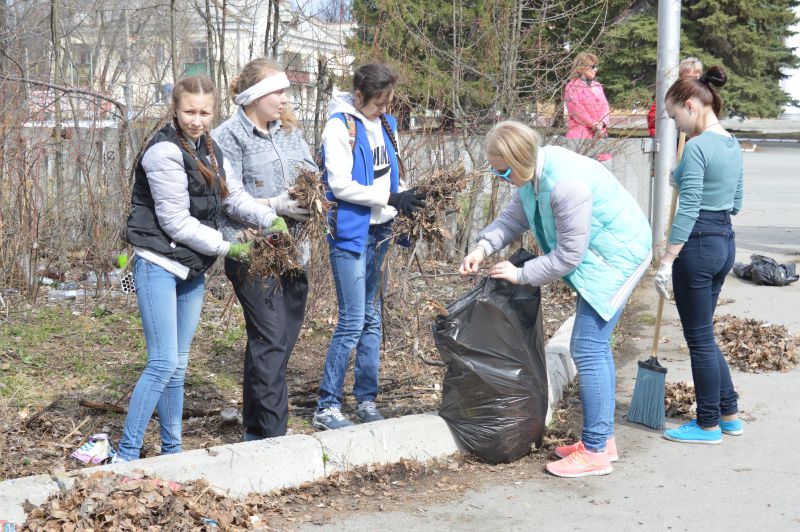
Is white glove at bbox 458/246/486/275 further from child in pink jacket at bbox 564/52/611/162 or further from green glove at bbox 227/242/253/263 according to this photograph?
child in pink jacket at bbox 564/52/611/162

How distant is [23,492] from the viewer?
3488 mm

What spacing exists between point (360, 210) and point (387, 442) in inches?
44.7

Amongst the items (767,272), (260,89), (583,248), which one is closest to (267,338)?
(260,89)

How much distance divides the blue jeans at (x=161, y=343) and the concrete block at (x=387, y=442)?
70 cm

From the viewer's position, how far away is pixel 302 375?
19.5ft

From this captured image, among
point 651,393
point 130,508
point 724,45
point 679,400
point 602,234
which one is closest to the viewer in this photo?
point 130,508

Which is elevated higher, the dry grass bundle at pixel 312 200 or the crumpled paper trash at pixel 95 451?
the dry grass bundle at pixel 312 200

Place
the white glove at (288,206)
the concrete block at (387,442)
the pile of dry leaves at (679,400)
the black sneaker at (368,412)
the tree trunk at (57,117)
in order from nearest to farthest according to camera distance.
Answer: the concrete block at (387,442)
the white glove at (288,206)
the black sneaker at (368,412)
the pile of dry leaves at (679,400)
the tree trunk at (57,117)

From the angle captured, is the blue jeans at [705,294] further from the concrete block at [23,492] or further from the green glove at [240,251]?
the concrete block at [23,492]

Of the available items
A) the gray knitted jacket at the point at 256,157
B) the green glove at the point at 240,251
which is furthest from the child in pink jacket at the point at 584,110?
the green glove at the point at 240,251

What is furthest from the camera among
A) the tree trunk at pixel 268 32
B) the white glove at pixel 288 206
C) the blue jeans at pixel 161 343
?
the tree trunk at pixel 268 32

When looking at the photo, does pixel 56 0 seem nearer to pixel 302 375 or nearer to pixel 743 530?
pixel 302 375

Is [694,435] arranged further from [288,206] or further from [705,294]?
[288,206]

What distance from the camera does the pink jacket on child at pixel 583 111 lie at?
331 inches
